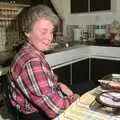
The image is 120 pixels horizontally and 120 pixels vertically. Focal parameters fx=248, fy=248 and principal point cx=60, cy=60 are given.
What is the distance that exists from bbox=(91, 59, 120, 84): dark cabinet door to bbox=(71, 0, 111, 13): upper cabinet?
2.18ft

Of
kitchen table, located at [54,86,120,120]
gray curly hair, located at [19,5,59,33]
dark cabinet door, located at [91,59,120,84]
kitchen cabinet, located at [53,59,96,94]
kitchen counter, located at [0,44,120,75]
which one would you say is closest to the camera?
kitchen table, located at [54,86,120,120]

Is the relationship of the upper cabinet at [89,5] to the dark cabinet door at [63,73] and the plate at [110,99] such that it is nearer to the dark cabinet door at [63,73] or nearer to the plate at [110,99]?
the dark cabinet door at [63,73]

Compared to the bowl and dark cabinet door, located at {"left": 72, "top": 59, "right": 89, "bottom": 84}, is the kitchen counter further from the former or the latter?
the bowl

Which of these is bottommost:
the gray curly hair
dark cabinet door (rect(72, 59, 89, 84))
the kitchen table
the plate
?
dark cabinet door (rect(72, 59, 89, 84))

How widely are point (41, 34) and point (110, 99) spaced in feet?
1.76

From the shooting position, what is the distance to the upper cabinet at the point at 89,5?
3.03m

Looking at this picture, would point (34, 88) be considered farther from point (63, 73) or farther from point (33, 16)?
point (63, 73)

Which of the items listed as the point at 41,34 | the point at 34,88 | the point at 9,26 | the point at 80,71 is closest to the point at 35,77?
the point at 34,88

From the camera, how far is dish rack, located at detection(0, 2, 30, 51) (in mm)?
2502

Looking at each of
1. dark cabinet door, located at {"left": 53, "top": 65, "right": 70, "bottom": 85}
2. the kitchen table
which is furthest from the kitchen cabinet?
the kitchen table

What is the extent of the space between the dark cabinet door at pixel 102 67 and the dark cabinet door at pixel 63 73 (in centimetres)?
36

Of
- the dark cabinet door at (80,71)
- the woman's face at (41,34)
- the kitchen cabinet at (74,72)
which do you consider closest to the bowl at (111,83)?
the woman's face at (41,34)

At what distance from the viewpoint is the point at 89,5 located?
3143mm

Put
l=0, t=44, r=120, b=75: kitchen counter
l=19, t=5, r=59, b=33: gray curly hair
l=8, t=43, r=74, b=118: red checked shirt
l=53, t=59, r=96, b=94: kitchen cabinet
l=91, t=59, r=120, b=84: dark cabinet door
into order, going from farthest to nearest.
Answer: l=91, t=59, r=120, b=84: dark cabinet door
l=53, t=59, r=96, b=94: kitchen cabinet
l=0, t=44, r=120, b=75: kitchen counter
l=19, t=5, r=59, b=33: gray curly hair
l=8, t=43, r=74, b=118: red checked shirt
